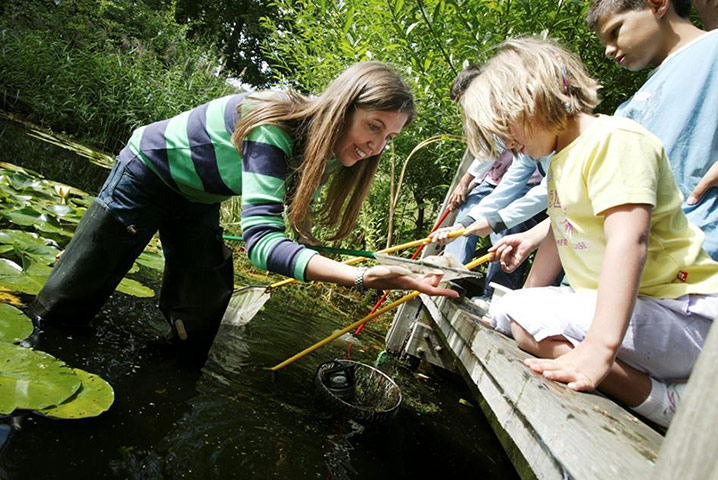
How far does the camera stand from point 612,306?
92cm

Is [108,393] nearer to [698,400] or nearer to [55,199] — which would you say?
[698,400]

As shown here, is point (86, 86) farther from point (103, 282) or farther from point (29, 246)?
point (103, 282)

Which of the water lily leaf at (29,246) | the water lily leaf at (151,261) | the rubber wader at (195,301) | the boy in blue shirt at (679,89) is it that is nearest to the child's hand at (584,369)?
the boy in blue shirt at (679,89)

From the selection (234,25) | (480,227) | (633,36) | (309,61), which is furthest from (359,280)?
(234,25)

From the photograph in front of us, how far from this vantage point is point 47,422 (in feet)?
4.10

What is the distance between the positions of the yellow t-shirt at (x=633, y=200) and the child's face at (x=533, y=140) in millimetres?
70

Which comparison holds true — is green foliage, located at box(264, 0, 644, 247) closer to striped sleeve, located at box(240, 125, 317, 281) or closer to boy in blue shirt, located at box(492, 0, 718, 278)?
boy in blue shirt, located at box(492, 0, 718, 278)

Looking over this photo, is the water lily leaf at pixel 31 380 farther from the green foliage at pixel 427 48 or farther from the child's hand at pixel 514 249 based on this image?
the green foliage at pixel 427 48

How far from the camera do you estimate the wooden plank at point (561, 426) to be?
2.14ft

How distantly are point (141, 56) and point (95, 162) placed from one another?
14.0 ft

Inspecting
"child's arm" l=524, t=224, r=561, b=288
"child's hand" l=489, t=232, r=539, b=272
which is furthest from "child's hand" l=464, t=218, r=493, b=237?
"child's arm" l=524, t=224, r=561, b=288

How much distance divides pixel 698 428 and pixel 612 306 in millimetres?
606

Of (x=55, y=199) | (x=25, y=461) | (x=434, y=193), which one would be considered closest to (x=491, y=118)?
(x=25, y=461)

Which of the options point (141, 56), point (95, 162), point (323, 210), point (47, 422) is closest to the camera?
point (47, 422)
